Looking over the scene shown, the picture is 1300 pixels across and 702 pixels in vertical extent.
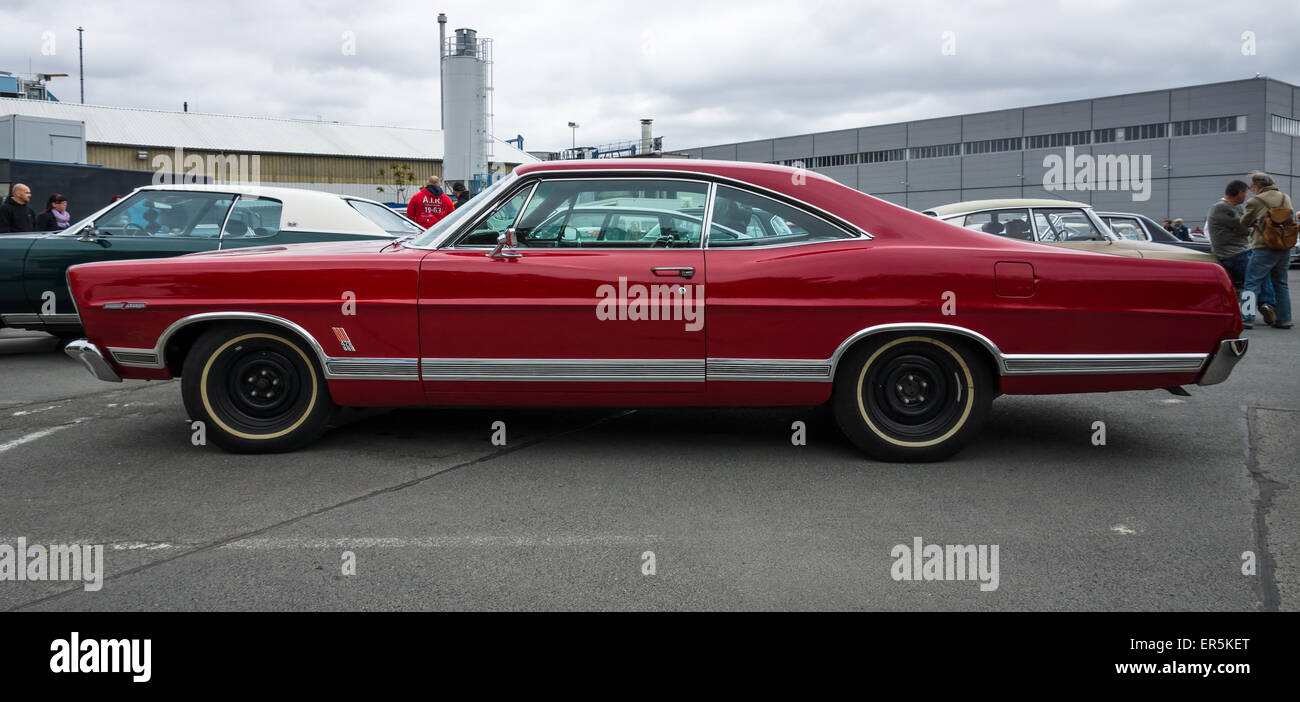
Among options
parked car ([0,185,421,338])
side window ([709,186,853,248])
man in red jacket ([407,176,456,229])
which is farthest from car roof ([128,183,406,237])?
side window ([709,186,853,248])

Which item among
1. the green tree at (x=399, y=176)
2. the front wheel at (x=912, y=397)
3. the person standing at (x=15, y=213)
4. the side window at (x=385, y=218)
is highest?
the green tree at (x=399, y=176)

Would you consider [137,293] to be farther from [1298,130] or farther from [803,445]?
[1298,130]

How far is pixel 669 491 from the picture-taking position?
4141 mm

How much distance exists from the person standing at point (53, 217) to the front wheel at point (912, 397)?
1090cm

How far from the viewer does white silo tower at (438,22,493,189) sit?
Answer: 137 feet

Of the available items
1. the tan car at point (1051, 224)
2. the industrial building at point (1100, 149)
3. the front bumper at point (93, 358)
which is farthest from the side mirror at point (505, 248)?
the industrial building at point (1100, 149)

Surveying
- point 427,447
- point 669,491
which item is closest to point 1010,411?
point 669,491

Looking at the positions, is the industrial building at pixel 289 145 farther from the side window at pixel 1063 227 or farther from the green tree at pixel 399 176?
the side window at pixel 1063 227

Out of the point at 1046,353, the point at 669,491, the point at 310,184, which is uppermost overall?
the point at 310,184

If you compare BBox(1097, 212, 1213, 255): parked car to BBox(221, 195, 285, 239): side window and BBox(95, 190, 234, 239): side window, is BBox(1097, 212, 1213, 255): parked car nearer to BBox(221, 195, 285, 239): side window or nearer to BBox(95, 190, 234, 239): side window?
BBox(221, 195, 285, 239): side window

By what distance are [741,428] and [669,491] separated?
1.38m

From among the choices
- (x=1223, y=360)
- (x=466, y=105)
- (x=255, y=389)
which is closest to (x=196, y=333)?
(x=255, y=389)

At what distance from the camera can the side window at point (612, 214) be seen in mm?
4590

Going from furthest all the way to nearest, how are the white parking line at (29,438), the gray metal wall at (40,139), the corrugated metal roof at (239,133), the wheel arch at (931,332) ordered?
the corrugated metal roof at (239,133)
the gray metal wall at (40,139)
the white parking line at (29,438)
the wheel arch at (931,332)
